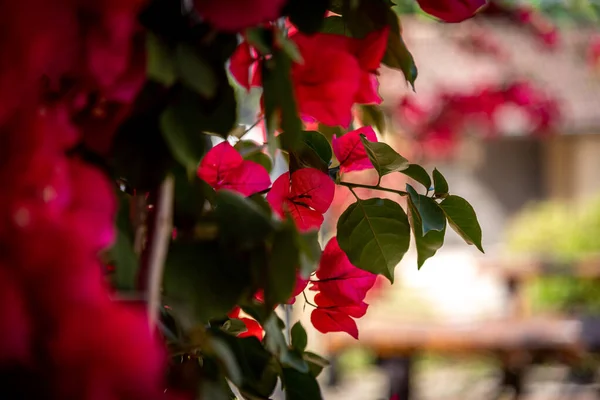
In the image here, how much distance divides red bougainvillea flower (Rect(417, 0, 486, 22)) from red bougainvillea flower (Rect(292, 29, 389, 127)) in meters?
0.04

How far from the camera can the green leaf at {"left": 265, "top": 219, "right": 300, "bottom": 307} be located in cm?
38

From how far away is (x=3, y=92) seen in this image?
0.32 metres

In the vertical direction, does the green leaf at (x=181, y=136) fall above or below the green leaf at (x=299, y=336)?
above

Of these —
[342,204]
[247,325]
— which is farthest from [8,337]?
[342,204]

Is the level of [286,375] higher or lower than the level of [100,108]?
lower

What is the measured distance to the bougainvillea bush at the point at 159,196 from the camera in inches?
12.0

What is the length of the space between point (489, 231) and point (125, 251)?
11287mm

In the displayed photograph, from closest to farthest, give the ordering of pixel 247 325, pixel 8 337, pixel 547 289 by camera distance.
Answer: pixel 8 337 < pixel 247 325 < pixel 547 289

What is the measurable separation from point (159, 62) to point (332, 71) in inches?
4.5

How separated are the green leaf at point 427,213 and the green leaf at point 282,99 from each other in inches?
6.9

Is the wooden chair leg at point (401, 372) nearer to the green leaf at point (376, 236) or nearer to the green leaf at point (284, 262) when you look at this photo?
the green leaf at point (376, 236)

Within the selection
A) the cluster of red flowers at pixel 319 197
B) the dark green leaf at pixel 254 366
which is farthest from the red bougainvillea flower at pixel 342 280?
the dark green leaf at pixel 254 366

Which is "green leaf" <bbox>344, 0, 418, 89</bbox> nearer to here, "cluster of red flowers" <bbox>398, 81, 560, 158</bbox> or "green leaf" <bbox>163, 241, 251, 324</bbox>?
"green leaf" <bbox>163, 241, 251, 324</bbox>

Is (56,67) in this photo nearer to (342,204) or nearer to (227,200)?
(227,200)
